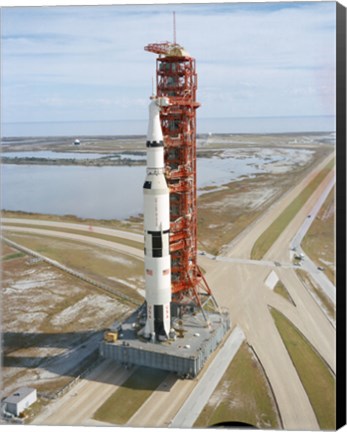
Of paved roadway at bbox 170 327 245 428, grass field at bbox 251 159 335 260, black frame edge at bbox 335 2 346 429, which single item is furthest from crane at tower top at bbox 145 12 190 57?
grass field at bbox 251 159 335 260

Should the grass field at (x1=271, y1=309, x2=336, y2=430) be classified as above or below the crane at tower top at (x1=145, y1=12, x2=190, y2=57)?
below

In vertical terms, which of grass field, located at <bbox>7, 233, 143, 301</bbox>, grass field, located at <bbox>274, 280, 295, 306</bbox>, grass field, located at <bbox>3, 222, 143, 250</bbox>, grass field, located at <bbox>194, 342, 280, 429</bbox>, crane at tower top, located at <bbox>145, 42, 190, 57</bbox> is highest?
crane at tower top, located at <bbox>145, 42, 190, 57</bbox>

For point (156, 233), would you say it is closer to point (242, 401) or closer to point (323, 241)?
point (242, 401)

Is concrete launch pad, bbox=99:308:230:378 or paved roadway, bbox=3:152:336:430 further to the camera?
concrete launch pad, bbox=99:308:230:378

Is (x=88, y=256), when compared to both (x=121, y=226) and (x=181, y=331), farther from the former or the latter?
(x=181, y=331)

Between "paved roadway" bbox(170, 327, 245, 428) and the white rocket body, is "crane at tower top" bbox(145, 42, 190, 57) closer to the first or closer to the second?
the white rocket body

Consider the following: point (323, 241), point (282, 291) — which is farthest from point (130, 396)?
point (323, 241)

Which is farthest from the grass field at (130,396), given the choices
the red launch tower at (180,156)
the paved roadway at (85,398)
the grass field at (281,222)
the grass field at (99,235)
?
the grass field at (99,235)
